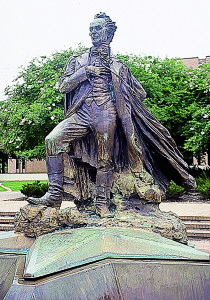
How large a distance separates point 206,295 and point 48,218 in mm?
1777

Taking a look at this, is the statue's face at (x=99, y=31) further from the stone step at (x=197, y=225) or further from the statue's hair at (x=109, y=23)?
the stone step at (x=197, y=225)

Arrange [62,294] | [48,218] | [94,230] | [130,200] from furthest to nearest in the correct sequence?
[130,200] → [48,218] → [94,230] → [62,294]

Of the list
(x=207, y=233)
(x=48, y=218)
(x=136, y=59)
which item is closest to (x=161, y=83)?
(x=136, y=59)

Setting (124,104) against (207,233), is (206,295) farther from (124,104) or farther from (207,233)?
(207,233)

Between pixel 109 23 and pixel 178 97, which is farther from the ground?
pixel 178 97

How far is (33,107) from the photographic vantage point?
15.2m

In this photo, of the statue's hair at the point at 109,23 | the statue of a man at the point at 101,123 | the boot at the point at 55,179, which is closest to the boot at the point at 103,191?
the statue of a man at the point at 101,123

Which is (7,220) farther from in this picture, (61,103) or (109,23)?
(61,103)

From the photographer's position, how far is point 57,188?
16.1 ft

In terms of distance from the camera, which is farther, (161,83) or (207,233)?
(161,83)

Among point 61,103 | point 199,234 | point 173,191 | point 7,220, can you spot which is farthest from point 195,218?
point 61,103

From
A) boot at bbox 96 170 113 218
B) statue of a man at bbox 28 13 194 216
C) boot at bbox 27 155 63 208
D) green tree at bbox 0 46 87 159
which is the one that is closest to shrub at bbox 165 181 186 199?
green tree at bbox 0 46 87 159

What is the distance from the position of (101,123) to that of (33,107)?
414 inches

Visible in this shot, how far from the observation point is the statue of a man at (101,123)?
493 cm
